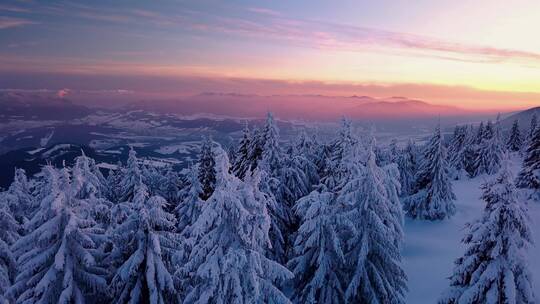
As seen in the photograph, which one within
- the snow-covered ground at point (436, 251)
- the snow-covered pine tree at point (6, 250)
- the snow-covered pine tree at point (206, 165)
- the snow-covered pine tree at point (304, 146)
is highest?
the snow-covered pine tree at point (304, 146)

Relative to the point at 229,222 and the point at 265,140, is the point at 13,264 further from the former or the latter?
the point at 265,140

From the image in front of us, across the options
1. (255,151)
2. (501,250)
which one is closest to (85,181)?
(255,151)

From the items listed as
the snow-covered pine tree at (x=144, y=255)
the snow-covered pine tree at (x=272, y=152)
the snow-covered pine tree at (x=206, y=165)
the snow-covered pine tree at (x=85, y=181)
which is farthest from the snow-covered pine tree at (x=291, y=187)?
the snow-covered pine tree at (x=144, y=255)

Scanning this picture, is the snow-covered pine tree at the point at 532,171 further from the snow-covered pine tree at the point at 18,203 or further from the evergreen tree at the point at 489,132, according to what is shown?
the snow-covered pine tree at the point at 18,203

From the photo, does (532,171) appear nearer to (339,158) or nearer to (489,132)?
(339,158)

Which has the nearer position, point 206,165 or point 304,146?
point 206,165

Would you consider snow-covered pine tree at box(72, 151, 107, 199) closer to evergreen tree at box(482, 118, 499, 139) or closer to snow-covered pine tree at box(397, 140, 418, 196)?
snow-covered pine tree at box(397, 140, 418, 196)
